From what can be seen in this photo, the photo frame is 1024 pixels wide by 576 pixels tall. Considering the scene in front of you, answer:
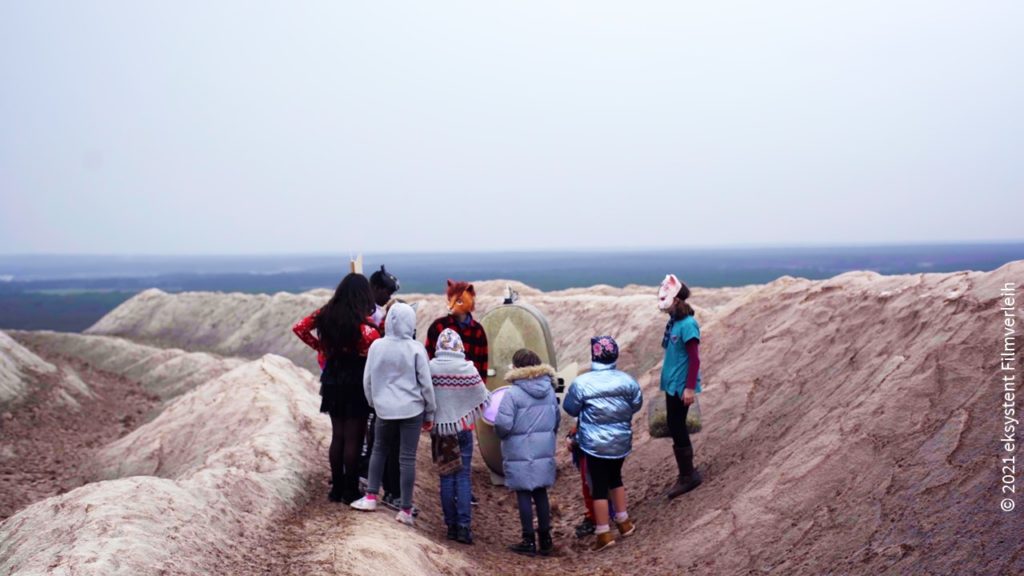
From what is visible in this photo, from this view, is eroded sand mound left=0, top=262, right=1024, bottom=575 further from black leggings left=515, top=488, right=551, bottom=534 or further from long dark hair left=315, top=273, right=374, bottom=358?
long dark hair left=315, top=273, right=374, bottom=358

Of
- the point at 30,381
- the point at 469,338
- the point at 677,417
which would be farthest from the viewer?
the point at 30,381

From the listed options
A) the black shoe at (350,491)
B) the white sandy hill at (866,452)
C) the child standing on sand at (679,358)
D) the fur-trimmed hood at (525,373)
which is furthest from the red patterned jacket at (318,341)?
the white sandy hill at (866,452)

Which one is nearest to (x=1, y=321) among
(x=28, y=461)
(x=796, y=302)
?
(x=28, y=461)

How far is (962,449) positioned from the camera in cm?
684

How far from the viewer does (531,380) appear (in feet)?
26.8

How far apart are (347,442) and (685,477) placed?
3.50 m

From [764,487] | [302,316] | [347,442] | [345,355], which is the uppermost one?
[345,355]

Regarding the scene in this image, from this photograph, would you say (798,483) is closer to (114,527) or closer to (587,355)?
(114,527)

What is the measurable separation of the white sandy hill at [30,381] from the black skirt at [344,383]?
Result: 1369 cm

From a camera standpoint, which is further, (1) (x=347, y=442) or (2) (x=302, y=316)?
(2) (x=302, y=316)

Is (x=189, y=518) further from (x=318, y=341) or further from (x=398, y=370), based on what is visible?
(x=398, y=370)

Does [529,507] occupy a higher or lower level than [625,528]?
higher

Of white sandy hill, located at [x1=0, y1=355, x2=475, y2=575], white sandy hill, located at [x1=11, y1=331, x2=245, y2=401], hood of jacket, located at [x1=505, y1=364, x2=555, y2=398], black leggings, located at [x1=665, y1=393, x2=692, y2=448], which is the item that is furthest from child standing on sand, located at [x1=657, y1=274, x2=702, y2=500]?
white sandy hill, located at [x1=11, y1=331, x2=245, y2=401]

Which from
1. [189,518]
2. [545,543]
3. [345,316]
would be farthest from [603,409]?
[189,518]
